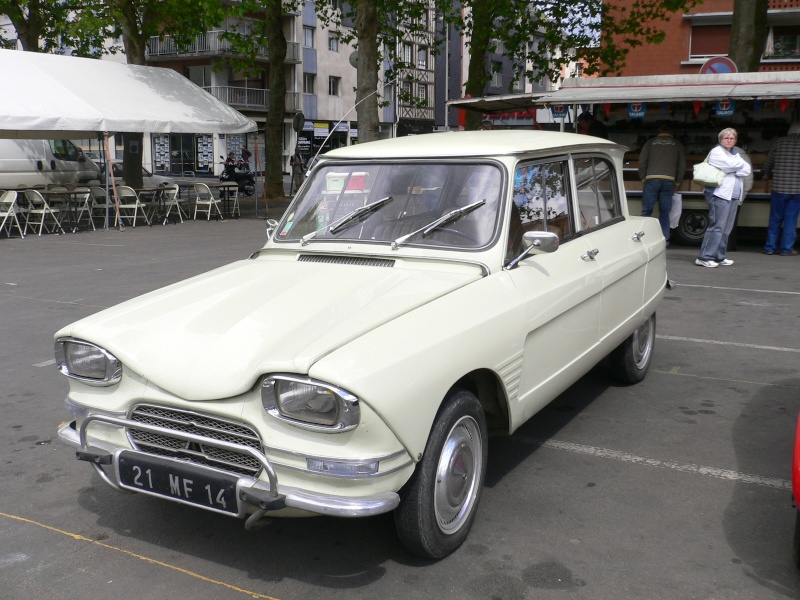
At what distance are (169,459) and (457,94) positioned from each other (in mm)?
60646

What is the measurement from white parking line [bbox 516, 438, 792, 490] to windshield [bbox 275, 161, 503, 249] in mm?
1420

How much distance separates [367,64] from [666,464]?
14.1 metres

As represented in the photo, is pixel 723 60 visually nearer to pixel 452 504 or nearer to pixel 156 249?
pixel 156 249

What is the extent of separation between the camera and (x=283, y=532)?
368 centimetres

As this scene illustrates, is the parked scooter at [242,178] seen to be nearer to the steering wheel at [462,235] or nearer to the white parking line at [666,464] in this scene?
the white parking line at [666,464]

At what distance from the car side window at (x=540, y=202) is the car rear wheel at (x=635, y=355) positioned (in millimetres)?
1318

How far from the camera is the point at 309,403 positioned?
Result: 2930 mm

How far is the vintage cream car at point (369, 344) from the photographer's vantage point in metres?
2.94

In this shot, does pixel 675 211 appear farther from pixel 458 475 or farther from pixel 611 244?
pixel 458 475

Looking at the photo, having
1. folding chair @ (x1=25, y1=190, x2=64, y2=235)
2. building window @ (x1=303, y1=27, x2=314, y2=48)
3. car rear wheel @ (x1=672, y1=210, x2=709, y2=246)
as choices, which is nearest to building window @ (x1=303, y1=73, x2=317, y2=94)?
building window @ (x1=303, y1=27, x2=314, y2=48)

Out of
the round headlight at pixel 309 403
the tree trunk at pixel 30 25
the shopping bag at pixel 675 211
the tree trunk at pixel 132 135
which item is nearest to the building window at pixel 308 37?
the tree trunk at pixel 30 25

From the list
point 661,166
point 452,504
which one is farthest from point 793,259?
point 452,504

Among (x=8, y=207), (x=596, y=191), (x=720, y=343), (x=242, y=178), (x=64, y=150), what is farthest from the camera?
(x=242, y=178)

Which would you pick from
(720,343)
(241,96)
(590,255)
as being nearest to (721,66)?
(720,343)
